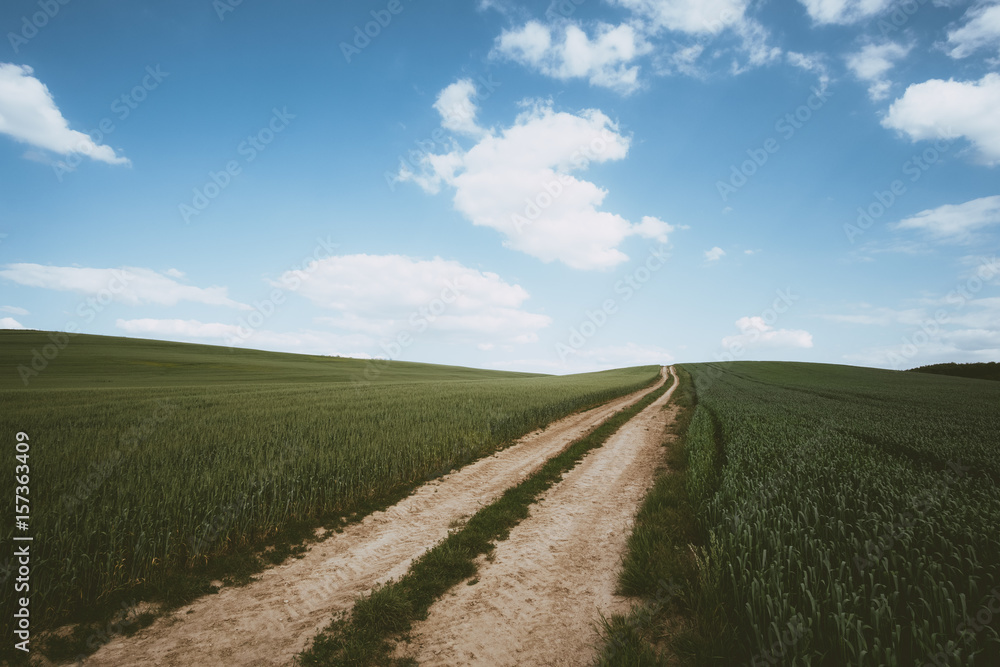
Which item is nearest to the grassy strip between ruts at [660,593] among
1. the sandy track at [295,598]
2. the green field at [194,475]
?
the sandy track at [295,598]

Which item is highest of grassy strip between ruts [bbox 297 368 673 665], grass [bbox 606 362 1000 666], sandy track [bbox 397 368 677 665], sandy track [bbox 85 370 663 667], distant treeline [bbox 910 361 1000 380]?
distant treeline [bbox 910 361 1000 380]

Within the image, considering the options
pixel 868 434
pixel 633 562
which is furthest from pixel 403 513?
pixel 868 434

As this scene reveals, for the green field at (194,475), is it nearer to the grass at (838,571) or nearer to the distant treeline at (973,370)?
the grass at (838,571)

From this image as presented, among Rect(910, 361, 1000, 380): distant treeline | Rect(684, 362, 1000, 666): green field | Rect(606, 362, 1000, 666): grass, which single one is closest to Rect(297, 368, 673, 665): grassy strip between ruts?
Rect(606, 362, 1000, 666): grass

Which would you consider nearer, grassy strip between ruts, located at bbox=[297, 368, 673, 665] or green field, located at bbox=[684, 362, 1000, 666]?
green field, located at bbox=[684, 362, 1000, 666]

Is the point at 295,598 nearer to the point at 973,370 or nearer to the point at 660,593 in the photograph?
the point at 660,593

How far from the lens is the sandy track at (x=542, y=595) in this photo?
4.24 m

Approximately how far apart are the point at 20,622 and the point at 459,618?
4763 millimetres

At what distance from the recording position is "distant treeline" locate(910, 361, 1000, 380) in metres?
71.1

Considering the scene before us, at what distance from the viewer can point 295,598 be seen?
5.13 meters

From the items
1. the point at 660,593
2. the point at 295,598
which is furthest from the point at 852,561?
the point at 295,598

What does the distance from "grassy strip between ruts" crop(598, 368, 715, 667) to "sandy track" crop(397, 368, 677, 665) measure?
27 cm

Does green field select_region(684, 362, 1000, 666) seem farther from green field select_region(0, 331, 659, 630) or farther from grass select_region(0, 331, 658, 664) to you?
green field select_region(0, 331, 659, 630)

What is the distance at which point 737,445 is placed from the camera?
410 inches
